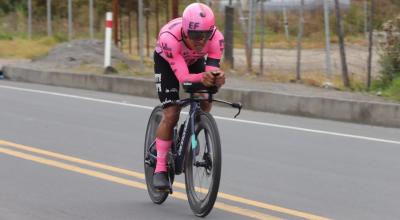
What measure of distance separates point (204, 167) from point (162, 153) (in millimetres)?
558

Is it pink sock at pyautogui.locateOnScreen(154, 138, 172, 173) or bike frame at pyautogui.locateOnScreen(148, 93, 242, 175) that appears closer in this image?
bike frame at pyautogui.locateOnScreen(148, 93, 242, 175)

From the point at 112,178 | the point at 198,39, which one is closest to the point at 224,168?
the point at 112,178

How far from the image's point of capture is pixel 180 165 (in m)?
6.91

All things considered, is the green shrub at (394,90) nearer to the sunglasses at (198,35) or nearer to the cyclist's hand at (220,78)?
the sunglasses at (198,35)

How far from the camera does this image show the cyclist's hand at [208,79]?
6234 millimetres

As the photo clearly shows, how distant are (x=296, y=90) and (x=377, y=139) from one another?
387 cm

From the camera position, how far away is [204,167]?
6.58m

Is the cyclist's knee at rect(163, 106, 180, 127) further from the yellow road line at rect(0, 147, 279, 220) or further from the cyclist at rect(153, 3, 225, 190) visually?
the yellow road line at rect(0, 147, 279, 220)

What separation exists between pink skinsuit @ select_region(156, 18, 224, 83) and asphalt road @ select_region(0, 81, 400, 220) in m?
1.18

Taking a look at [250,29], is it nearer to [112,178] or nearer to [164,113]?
[112,178]

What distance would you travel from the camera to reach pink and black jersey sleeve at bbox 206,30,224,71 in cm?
670

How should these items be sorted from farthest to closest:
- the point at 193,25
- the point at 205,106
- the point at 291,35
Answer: the point at 291,35
the point at 205,106
the point at 193,25

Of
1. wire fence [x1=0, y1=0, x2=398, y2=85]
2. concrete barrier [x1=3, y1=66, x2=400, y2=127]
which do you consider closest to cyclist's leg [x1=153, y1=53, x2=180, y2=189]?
concrete barrier [x1=3, y1=66, x2=400, y2=127]

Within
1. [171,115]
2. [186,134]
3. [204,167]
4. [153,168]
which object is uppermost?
[171,115]
